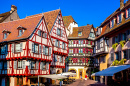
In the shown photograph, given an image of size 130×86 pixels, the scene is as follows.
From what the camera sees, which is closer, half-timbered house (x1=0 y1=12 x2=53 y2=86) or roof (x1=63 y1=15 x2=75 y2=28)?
half-timbered house (x1=0 y1=12 x2=53 y2=86)

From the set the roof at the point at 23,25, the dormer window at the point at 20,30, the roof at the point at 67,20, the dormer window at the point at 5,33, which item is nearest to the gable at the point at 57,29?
the roof at the point at 23,25

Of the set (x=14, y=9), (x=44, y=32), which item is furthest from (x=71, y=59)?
(x=44, y=32)

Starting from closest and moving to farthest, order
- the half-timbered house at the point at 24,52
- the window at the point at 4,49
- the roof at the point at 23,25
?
the half-timbered house at the point at 24,52, the roof at the point at 23,25, the window at the point at 4,49

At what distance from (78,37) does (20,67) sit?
88.1ft

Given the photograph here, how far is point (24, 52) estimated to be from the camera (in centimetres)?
2777

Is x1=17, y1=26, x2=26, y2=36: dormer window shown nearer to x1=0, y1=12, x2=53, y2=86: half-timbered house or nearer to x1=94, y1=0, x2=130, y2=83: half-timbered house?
x1=0, y1=12, x2=53, y2=86: half-timbered house

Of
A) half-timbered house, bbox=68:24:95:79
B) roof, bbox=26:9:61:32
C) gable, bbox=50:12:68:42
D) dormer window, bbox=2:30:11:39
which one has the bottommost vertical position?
half-timbered house, bbox=68:24:95:79

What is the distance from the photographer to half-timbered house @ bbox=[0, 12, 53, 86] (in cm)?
2805

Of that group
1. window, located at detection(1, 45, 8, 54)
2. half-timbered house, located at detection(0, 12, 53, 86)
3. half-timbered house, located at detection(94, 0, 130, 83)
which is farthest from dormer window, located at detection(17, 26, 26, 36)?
half-timbered house, located at detection(94, 0, 130, 83)

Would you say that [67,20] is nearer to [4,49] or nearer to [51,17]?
[51,17]

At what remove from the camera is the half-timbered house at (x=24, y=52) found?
28.0 m

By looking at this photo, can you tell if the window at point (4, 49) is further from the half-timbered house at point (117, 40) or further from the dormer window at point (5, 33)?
the half-timbered house at point (117, 40)

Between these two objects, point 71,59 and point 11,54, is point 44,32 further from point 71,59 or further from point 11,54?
point 71,59

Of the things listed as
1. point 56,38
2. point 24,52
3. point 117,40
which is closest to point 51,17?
A: point 56,38
